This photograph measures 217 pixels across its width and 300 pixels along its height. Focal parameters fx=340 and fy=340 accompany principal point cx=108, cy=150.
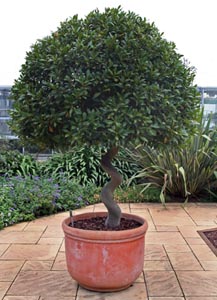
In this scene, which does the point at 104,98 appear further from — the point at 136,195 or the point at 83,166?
the point at 83,166

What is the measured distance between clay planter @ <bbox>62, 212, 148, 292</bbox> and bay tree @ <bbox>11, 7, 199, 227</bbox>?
0.54 m

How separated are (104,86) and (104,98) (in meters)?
0.08

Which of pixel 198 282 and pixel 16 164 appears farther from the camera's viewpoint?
pixel 16 164

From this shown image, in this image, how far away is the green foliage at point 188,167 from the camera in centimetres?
445

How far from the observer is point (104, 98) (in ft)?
6.30

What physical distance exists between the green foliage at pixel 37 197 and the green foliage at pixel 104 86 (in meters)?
1.78

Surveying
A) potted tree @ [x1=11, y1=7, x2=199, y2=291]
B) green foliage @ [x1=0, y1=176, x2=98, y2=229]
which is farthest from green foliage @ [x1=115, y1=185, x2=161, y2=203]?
potted tree @ [x1=11, y1=7, x2=199, y2=291]

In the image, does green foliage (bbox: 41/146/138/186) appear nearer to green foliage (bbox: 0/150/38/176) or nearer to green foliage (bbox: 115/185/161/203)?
green foliage (bbox: 0/150/38/176)

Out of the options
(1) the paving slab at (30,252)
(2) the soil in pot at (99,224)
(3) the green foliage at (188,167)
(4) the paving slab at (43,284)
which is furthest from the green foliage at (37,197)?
(2) the soil in pot at (99,224)

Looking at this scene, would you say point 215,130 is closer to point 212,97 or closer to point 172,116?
point 212,97

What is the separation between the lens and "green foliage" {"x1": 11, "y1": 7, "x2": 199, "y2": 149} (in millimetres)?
1836

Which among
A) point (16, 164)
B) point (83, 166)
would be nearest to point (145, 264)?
point (83, 166)

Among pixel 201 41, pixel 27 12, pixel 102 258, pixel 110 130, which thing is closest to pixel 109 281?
pixel 102 258

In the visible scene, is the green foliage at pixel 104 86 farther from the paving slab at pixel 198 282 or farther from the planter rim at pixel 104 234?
the paving slab at pixel 198 282
